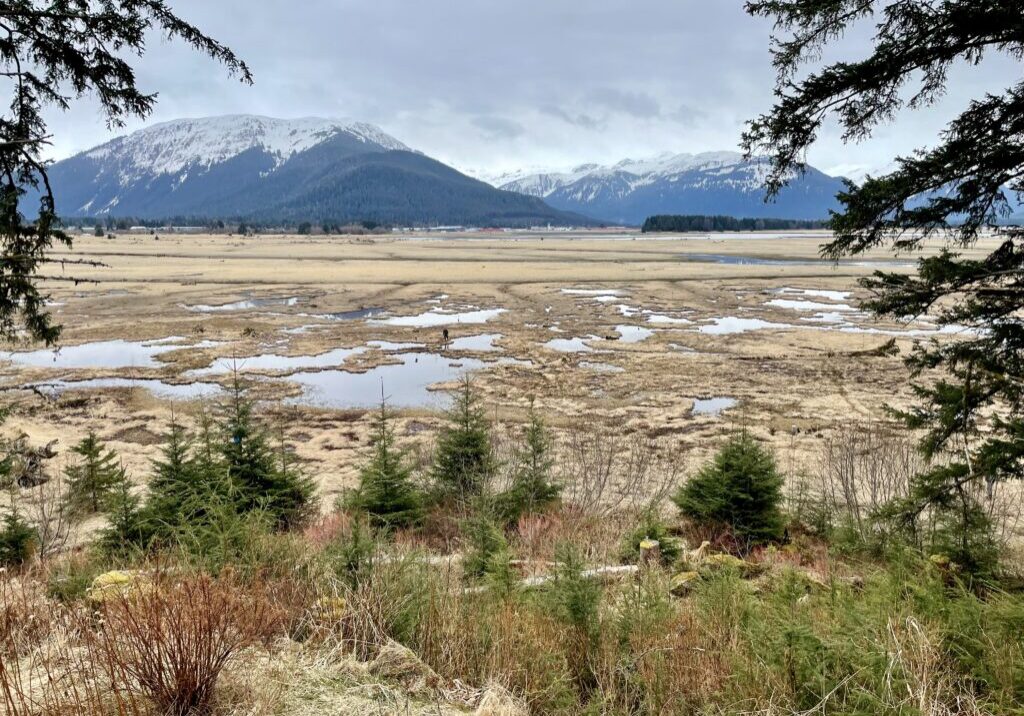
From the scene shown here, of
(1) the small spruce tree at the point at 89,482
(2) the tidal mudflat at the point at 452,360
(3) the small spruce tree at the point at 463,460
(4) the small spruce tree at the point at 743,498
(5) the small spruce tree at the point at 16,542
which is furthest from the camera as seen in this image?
(2) the tidal mudflat at the point at 452,360

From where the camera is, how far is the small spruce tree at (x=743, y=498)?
1057 centimetres

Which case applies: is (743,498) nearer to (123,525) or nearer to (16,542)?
(123,525)

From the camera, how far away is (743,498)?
10.7 m

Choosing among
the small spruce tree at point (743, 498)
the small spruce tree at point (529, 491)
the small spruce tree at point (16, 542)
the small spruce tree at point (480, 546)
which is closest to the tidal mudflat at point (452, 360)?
the small spruce tree at point (743, 498)

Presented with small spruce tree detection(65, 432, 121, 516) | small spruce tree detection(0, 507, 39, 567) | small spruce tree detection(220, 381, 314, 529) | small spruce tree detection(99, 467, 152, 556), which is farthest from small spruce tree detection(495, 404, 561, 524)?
small spruce tree detection(65, 432, 121, 516)

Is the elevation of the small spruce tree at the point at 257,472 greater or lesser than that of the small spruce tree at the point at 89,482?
greater

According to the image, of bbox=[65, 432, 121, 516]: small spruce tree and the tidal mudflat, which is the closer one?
bbox=[65, 432, 121, 516]: small spruce tree

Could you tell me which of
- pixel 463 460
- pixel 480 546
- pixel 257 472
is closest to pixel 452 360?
pixel 463 460

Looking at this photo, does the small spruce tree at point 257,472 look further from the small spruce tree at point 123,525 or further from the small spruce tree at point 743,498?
the small spruce tree at point 743,498

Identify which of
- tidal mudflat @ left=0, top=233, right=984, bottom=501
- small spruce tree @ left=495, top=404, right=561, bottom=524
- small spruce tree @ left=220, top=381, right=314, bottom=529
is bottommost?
tidal mudflat @ left=0, top=233, right=984, bottom=501

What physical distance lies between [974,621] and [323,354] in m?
27.5

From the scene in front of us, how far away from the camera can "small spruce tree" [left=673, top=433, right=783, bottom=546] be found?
10.6 m

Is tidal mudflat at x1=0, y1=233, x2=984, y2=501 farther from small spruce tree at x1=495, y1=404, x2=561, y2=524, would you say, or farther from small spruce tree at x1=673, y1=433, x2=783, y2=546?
small spruce tree at x1=495, y1=404, x2=561, y2=524

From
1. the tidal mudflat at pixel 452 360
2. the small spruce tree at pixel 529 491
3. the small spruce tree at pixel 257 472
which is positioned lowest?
the tidal mudflat at pixel 452 360
